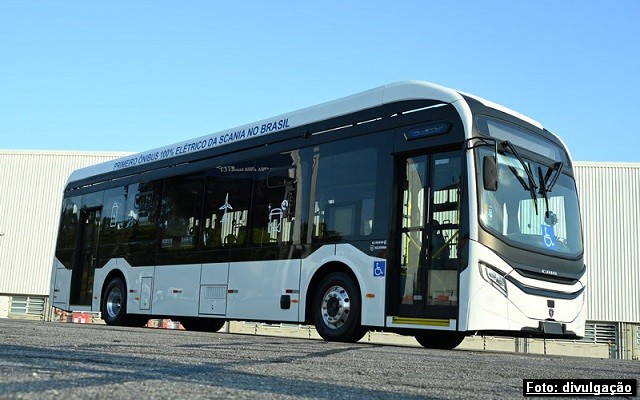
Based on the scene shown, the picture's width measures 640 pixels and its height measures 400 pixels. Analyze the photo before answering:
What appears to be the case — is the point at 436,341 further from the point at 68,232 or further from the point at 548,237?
the point at 68,232

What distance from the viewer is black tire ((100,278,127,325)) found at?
47.6ft

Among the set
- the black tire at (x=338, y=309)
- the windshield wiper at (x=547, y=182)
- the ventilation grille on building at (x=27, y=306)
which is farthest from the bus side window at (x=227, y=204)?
the ventilation grille on building at (x=27, y=306)

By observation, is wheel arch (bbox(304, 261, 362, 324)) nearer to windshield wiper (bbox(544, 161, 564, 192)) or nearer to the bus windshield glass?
A: the bus windshield glass

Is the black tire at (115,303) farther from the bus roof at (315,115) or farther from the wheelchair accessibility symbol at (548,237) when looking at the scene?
the wheelchair accessibility symbol at (548,237)

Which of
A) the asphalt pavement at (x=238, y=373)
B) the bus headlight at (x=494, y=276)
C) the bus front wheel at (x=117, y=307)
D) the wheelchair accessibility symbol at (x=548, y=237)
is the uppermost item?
the wheelchair accessibility symbol at (x=548, y=237)

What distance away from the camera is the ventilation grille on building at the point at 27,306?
37188mm

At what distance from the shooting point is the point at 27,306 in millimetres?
37406

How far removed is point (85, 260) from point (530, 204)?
397 inches

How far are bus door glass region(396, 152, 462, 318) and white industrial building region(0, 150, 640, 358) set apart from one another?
2096 cm

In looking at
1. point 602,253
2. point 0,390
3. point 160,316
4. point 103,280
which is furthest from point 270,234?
point 602,253

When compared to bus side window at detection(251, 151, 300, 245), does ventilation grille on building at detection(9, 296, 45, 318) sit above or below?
below

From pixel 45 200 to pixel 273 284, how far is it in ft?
98.9
